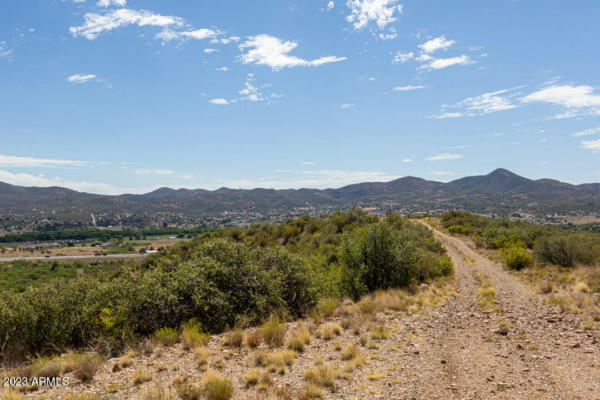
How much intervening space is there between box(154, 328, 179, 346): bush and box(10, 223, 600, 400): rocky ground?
317mm

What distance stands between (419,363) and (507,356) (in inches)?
102

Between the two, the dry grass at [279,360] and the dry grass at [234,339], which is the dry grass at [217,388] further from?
the dry grass at [234,339]

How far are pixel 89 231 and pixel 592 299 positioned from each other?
188 metres

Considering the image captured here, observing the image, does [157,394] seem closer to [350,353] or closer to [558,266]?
[350,353]

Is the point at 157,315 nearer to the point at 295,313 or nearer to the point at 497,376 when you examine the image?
the point at 295,313

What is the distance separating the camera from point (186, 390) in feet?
21.3

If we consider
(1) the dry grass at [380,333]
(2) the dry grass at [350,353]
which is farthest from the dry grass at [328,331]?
(2) the dry grass at [350,353]

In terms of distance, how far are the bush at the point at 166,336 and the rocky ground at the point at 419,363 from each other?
Result: 32cm

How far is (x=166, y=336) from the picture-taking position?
30.9 feet

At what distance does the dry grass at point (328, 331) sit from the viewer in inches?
404

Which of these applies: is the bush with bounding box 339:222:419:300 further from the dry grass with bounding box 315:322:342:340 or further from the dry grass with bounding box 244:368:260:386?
the dry grass with bounding box 244:368:260:386

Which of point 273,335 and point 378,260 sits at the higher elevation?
point 378,260

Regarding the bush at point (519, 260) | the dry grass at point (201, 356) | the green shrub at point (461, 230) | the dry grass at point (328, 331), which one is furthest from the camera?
the green shrub at point (461, 230)

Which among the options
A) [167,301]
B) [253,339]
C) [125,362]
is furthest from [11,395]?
[253,339]
